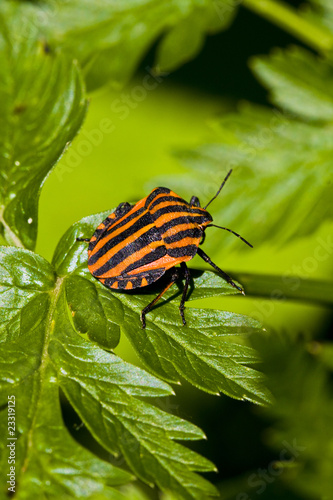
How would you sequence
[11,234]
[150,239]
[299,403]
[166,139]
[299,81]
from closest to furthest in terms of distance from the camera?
[11,234] → [150,239] → [299,403] → [299,81] → [166,139]

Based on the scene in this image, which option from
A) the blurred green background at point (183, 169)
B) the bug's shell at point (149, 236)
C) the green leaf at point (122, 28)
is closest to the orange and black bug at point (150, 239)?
the bug's shell at point (149, 236)

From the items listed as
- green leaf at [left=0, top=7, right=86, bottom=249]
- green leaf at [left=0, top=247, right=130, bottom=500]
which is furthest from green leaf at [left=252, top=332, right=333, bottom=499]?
green leaf at [left=0, top=7, right=86, bottom=249]

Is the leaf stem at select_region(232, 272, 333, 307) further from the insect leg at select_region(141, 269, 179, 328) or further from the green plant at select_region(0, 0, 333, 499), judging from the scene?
the insect leg at select_region(141, 269, 179, 328)

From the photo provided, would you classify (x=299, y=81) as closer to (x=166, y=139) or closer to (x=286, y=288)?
(x=286, y=288)

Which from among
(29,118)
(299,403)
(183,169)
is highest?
(29,118)

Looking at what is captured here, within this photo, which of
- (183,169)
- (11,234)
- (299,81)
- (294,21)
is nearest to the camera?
(11,234)

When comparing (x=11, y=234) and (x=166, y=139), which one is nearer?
(x=11, y=234)

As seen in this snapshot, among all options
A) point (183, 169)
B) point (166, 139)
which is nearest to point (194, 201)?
point (183, 169)

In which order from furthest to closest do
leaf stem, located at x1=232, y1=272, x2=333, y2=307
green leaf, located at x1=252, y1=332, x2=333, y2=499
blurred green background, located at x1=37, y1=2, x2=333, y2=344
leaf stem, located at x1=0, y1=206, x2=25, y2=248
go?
blurred green background, located at x1=37, y1=2, x2=333, y2=344, green leaf, located at x1=252, y1=332, x2=333, y2=499, leaf stem, located at x1=232, y1=272, x2=333, y2=307, leaf stem, located at x1=0, y1=206, x2=25, y2=248

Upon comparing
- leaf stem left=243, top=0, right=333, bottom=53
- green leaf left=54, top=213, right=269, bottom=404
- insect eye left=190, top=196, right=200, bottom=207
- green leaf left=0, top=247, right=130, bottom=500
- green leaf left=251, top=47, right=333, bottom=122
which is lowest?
green leaf left=0, top=247, right=130, bottom=500
